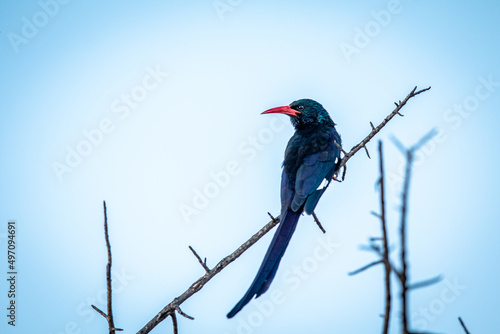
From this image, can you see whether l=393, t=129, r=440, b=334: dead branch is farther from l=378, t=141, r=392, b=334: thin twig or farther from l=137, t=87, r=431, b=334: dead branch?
l=137, t=87, r=431, b=334: dead branch

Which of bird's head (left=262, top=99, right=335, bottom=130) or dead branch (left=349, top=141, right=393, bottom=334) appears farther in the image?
bird's head (left=262, top=99, right=335, bottom=130)

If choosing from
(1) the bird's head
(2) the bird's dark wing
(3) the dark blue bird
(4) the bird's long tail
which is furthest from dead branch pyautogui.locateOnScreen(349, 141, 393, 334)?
(1) the bird's head

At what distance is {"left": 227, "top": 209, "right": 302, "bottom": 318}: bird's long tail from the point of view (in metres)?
1.83

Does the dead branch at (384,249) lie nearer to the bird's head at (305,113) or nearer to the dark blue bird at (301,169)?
the dark blue bird at (301,169)

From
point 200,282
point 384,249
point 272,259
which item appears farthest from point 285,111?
point 384,249

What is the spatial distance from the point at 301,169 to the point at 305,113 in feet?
3.36

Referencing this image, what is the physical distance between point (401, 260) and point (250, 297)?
105cm

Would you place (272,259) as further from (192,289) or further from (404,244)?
(404,244)

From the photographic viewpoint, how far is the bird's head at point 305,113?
4.44 metres

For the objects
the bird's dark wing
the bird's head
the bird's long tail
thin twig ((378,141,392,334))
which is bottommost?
thin twig ((378,141,392,334))

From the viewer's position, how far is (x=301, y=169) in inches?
142

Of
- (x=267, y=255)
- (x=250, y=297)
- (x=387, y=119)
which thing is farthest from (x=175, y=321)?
(x=387, y=119)

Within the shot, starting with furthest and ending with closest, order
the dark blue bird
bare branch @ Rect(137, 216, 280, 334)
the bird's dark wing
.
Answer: the bird's dark wing < the dark blue bird < bare branch @ Rect(137, 216, 280, 334)

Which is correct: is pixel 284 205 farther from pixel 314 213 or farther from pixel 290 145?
pixel 290 145
